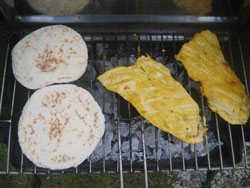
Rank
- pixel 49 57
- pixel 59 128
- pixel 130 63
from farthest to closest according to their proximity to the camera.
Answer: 1. pixel 130 63
2. pixel 49 57
3. pixel 59 128

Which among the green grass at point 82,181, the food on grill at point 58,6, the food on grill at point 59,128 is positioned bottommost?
the green grass at point 82,181

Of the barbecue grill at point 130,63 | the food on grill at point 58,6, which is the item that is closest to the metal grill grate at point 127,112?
the barbecue grill at point 130,63

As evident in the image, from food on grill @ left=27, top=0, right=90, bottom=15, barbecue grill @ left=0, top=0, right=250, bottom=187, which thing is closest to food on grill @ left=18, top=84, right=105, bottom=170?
barbecue grill @ left=0, top=0, right=250, bottom=187

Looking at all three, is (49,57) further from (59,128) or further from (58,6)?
(59,128)

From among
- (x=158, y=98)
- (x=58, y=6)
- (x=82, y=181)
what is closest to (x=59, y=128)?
(x=158, y=98)

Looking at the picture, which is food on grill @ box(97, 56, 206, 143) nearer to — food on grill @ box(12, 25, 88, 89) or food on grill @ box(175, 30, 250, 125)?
food on grill @ box(175, 30, 250, 125)

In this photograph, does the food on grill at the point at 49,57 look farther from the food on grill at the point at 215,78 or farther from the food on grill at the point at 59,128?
the food on grill at the point at 215,78
